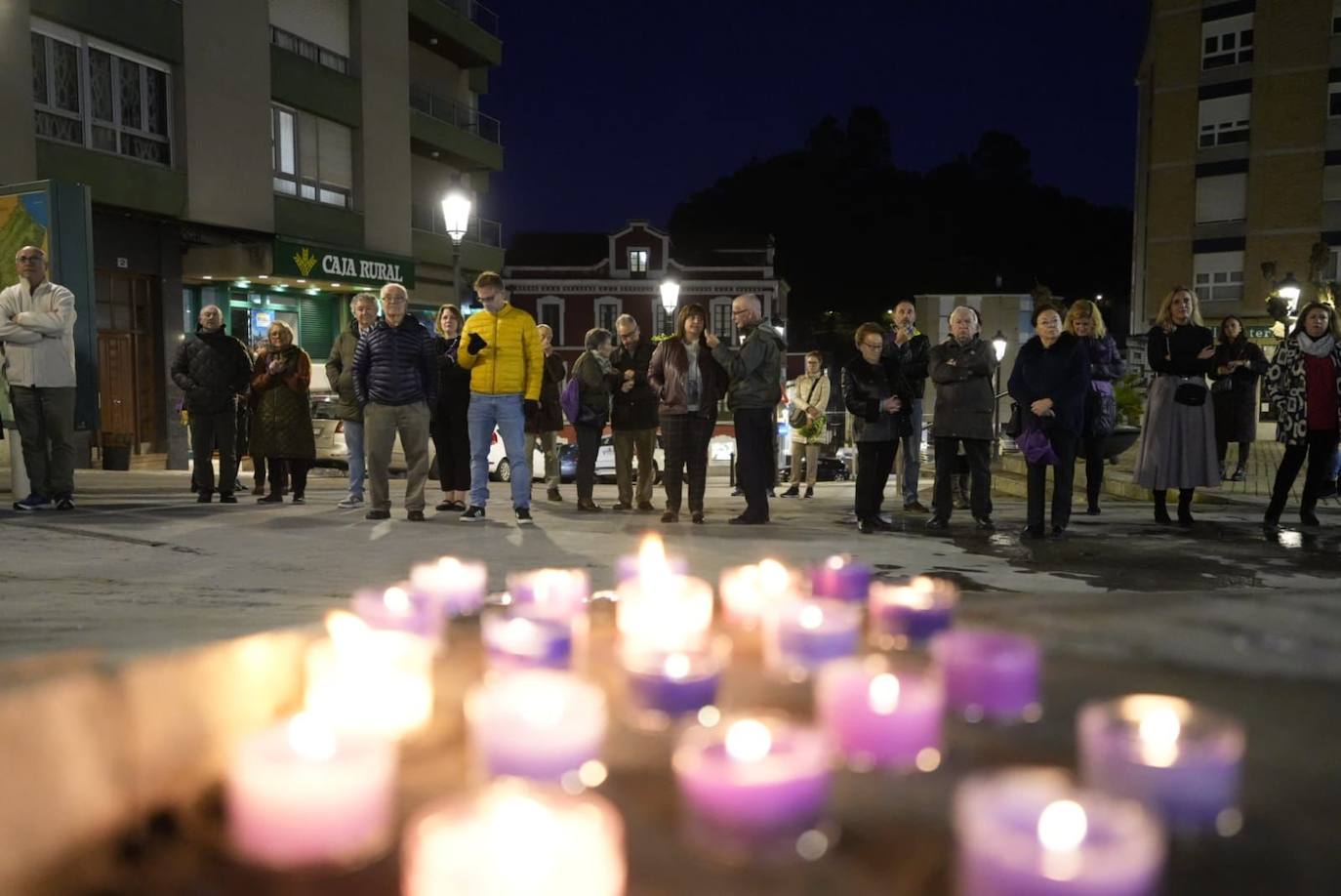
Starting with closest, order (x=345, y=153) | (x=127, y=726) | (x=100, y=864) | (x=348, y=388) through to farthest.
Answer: (x=100, y=864) < (x=127, y=726) < (x=348, y=388) < (x=345, y=153)

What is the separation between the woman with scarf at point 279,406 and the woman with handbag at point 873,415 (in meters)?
4.67

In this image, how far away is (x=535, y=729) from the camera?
1674 millimetres

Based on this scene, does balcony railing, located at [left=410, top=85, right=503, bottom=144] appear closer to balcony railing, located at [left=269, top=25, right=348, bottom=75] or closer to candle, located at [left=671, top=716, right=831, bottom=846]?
balcony railing, located at [left=269, top=25, right=348, bottom=75]

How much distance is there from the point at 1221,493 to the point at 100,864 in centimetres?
1065

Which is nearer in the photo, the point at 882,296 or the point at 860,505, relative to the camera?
the point at 860,505

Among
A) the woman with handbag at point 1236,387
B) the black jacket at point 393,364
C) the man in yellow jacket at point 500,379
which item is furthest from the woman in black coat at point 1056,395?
the black jacket at point 393,364

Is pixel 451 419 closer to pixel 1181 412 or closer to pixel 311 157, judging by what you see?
pixel 1181 412

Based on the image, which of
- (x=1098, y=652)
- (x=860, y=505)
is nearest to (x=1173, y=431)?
(x=860, y=505)

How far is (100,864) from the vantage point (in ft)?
4.65

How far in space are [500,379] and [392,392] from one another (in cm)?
83

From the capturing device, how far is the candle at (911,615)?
2621 mm

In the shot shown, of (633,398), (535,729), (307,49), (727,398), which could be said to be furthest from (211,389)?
(307,49)

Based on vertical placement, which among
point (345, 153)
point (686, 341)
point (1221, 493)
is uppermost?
point (345, 153)

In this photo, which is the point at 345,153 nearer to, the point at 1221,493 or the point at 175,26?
the point at 175,26
